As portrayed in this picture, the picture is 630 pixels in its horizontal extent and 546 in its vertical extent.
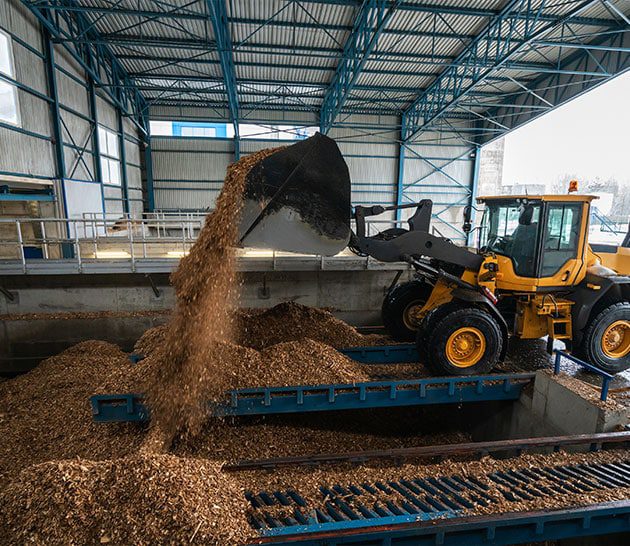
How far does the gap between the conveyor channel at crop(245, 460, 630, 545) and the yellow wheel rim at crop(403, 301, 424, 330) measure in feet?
11.5

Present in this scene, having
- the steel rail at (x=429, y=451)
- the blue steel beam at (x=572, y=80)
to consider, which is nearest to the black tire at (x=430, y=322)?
the steel rail at (x=429, y=451)

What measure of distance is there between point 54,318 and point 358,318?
742 centimetres

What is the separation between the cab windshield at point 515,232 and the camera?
5919 mm

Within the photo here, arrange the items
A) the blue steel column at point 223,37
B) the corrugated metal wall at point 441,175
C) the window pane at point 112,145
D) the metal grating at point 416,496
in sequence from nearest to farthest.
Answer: the metal grating at point 416,496 → the blue steel column at point 223,37 → the window pane at point 112,145 → the corrugated metal wall at point 441,175

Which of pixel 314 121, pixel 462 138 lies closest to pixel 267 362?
pixel 314 121

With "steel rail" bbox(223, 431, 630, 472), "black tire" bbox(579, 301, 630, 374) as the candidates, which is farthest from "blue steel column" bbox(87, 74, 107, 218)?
"black tire" bbox(579, 301, 630, 374)

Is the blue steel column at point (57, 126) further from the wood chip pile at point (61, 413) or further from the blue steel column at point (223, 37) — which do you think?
the blue steel column at point (223, 37)

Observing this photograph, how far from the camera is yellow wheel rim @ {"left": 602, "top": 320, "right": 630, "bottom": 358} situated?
638cm

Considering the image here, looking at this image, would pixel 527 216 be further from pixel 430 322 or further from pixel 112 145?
pixel 112 145

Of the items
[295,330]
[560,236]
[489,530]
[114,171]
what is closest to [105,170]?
[114,171]

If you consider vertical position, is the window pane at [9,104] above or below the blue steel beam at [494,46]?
below

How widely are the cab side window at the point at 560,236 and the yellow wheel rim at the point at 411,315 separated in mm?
2297

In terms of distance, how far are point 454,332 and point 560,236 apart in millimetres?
2356

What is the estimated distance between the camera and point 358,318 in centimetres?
1032
